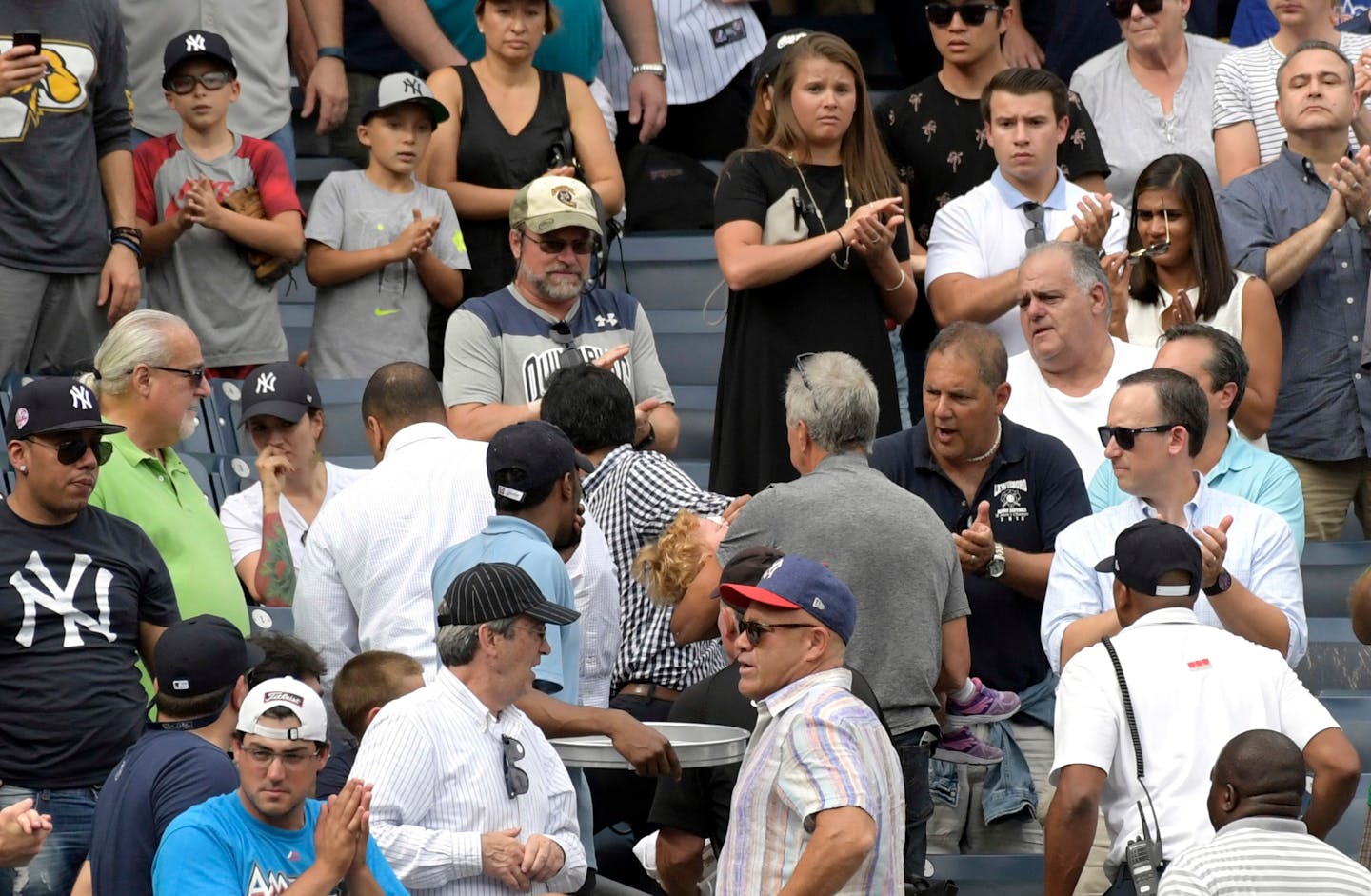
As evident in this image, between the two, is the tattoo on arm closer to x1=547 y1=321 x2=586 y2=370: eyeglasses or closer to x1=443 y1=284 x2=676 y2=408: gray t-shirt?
x1=443 y1=284 x2=676 y2=408: gray t-shirt

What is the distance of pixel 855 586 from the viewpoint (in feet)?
18.1

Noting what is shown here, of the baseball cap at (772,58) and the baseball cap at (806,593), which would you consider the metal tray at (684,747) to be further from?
the baseball cap at (772,58)

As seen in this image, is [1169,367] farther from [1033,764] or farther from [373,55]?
[373,55]

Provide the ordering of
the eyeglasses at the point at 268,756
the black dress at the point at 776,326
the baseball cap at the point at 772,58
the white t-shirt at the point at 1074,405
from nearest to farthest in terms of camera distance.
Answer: the eyeglasses at the point at 268,756 → the white t-shirt at the point at 1074,405 → the black dress at the point at 776,326 → the baseball cap at the point at 772,58

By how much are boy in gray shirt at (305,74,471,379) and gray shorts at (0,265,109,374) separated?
2.89ft

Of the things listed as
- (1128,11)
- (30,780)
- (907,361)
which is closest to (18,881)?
(30,780)

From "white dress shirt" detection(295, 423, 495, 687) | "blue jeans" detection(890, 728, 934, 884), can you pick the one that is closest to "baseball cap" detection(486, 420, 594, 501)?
"white dress shirt" detection(295, 423, 495, 687)

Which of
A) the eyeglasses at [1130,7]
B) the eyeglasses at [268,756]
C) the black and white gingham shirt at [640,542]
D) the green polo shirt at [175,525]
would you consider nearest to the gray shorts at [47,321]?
the green polo shirt at [175,525]

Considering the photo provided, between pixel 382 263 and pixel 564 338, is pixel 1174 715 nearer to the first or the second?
pixel 564 338

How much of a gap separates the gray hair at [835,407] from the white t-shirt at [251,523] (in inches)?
71.8

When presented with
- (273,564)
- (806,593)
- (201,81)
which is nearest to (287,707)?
(806,593)

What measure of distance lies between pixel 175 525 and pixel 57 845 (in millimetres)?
1064

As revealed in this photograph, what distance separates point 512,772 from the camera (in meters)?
4.86

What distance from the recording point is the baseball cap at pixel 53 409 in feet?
17.9
